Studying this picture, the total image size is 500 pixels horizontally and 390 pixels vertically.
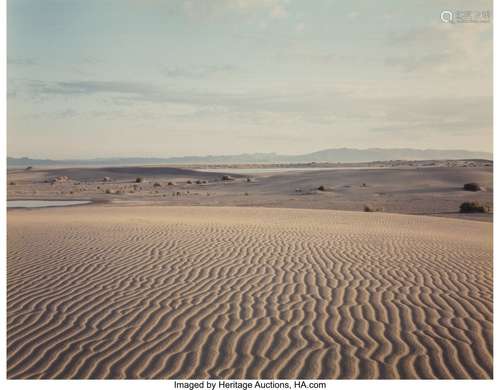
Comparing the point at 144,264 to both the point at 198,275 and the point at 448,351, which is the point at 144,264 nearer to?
the point at 198,275

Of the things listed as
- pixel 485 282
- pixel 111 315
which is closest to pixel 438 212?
pixel 485 282

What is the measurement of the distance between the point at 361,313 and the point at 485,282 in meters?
3.30

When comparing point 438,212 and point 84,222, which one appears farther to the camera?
point 438,212

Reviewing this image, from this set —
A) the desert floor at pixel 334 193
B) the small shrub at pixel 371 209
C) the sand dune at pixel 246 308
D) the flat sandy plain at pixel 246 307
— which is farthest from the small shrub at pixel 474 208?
the sand dune at pixel 246 308

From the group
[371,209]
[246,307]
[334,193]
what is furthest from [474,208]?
[246,307]

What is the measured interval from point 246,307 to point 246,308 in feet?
0.14

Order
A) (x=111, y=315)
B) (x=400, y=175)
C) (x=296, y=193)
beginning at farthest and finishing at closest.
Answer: (x=400, y=175) → (x=296, y=193) → (x=111, y=315)

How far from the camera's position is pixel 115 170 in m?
71.6

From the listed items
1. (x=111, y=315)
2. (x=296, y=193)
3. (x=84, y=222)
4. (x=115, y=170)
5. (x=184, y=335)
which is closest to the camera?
(x=184, y=335)

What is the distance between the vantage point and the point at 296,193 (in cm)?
3759

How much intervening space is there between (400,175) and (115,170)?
43.4 m

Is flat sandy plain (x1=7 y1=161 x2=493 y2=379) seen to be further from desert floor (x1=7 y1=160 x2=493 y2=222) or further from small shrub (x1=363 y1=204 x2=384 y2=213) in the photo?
desert floor (x1=7 y1=160 x2=493 y2=222)

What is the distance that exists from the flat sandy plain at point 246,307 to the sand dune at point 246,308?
22mm

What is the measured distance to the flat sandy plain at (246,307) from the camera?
489cm
